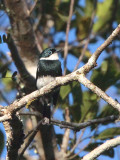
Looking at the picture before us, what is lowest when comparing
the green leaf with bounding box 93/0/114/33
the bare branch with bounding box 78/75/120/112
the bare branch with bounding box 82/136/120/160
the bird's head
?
the bare branch with bounding box 82/136/120/160

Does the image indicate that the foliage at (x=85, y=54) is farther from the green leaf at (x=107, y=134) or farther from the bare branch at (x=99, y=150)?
the bare branch at (x=99, y=150)

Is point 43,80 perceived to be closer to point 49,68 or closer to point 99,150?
point 49,68

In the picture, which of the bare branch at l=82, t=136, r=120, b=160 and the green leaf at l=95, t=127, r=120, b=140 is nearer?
the bare branch at l=82, t=136, r=120, b=160

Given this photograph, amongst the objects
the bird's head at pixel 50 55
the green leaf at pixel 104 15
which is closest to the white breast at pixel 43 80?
the bird's head at pixel 50 55

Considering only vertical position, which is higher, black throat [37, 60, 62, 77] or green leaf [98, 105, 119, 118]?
black throat [37, 60, 62, 77]

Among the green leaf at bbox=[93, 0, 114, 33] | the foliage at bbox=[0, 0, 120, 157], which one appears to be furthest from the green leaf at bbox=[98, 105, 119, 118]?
the green leaf at bbox=[93, 0, 114, 33]

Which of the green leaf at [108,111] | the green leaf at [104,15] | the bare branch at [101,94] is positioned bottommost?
the bare branch at [101,94]

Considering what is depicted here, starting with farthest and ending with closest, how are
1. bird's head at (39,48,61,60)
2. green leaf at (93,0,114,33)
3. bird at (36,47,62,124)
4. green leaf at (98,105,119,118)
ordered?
green leaf at (93,0,114,33)
bird's head at (39,48,61,60)
bird at (36,47,62,124)
green leaf at (98,105,119,118)

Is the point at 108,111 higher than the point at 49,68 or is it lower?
lower

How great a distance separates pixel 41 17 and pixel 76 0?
2.14 feet

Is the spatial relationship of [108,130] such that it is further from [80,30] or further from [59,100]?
[80,30]

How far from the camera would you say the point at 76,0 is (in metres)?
5.37

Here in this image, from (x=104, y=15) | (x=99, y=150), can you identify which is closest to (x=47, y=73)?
(x=99, y=150)

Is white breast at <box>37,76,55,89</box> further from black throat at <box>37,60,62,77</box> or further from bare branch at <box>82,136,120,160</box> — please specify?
bare branch at <box>82,136,120,160</box>
